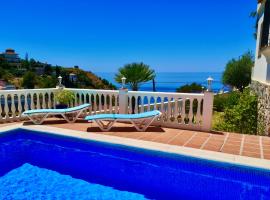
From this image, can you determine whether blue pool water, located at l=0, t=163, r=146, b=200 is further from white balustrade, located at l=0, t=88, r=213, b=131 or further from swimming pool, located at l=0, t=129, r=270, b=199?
white balustrade, located at l=0, t=88, r=213, b=131

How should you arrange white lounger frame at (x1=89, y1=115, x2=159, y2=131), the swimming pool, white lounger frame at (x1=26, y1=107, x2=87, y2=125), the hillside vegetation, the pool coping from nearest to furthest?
the swimming pool < the pool coping < white lounger frame at (x1=89, y1=115, x2=159, y2=131) < white lounger frame at (x1=26, y1=107, x2=87, y2=125) < the hillside vegetation

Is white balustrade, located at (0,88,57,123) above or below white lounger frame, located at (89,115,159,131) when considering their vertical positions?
above

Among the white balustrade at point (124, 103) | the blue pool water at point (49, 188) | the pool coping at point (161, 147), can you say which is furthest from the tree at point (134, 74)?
the blue pool water at point (49, 188)

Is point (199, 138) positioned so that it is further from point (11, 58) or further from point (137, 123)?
point (11, 58)

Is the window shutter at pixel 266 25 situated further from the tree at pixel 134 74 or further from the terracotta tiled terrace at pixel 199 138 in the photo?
the tree at pixel 134 74

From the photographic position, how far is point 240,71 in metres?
19.5

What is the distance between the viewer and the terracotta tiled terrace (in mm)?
5094

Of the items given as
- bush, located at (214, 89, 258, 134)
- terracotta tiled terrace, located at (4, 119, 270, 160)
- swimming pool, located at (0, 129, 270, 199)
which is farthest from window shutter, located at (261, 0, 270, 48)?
swimming pool, located at (0, 129, 270, 199)

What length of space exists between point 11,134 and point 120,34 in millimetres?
42576

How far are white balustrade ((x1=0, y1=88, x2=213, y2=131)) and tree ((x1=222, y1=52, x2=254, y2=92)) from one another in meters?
13.1

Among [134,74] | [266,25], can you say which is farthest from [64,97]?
[266,25]

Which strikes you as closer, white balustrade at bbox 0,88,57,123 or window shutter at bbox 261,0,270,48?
white balustrade at bbox 0,88,57,123

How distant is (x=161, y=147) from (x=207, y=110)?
208 cm

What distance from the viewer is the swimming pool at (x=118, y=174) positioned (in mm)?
4148
